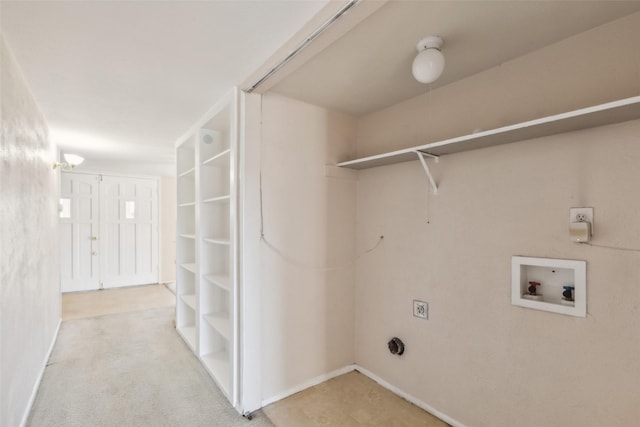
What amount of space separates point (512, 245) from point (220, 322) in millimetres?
2363

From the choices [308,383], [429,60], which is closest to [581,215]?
[429,60]

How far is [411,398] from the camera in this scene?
7.50 ft

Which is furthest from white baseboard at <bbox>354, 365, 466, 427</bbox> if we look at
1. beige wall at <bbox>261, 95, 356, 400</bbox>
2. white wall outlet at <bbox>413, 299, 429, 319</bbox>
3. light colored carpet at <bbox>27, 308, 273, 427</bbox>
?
light colored carpet at <bbox>27, 308, 273, 427</bbox>

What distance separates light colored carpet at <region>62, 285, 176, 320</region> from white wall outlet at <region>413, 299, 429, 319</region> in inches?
160

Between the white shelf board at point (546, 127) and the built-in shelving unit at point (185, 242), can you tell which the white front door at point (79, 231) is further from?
the white shelf board at point (546, 127)

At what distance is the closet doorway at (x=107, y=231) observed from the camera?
5.48 m

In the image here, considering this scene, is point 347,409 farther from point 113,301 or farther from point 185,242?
point 113,301

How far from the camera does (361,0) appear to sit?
4.10ft

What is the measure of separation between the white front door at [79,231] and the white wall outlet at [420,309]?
233 inches

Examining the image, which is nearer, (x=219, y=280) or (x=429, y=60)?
(x=429, y=60)

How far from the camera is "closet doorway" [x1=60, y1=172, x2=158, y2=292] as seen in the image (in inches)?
216

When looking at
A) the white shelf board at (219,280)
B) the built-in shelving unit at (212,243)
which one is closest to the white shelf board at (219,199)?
the built-in shelving unit at (212,243)

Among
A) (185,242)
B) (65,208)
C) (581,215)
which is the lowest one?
(185,242)

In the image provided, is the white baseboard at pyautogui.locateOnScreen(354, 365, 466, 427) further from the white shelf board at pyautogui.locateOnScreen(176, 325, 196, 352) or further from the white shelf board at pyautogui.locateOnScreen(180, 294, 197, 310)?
the white shelf board at pyautogui.locateOnScreen(180, 294, 197, 310)
